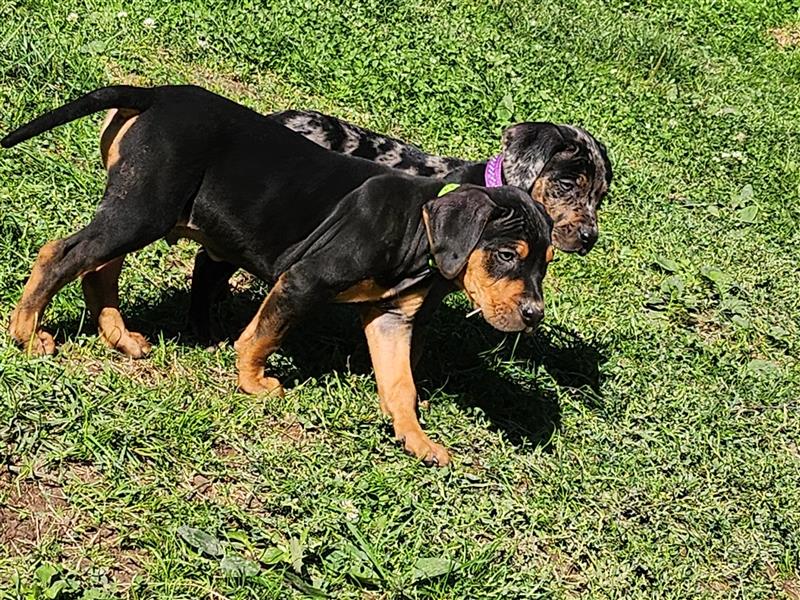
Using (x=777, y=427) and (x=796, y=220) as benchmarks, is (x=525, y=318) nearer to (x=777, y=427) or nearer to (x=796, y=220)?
(x=777, y=427)

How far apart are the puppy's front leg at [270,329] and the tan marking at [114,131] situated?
99 cm

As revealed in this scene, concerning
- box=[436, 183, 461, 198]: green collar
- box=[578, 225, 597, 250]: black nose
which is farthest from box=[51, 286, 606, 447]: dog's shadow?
box=[436, 183, 461, 198]: green collar

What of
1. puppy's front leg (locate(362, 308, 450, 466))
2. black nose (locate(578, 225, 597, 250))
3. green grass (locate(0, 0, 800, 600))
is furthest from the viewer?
black nose (locate(578, 225, 597, 250))

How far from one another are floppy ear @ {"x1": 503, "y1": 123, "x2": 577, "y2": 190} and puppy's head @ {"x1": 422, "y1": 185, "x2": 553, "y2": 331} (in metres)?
1.53

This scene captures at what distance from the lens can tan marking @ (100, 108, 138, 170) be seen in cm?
507

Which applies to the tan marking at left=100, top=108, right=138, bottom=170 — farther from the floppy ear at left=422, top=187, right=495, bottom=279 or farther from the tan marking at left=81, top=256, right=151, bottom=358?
the floppy ear at left=422, top=187, right=495, bottom=279

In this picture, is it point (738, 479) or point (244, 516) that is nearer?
point (244, 516)

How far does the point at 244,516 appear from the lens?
179 inches

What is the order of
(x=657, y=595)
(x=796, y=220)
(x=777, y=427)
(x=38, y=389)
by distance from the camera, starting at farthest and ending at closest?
(x=796, y=220) < (x=777, y=427) < (x=657, y=595) < (x=38, y=389)

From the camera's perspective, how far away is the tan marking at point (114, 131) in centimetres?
507

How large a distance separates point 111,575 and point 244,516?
0.65 metres

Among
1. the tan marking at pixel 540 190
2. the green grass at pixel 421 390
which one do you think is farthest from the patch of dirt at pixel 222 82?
the tan marking at pixel 540 190

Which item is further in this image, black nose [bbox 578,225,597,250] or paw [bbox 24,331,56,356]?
black nose [bbox 578,225,597,250]

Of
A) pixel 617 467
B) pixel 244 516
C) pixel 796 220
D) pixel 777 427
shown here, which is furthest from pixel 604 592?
pixel 796 220
